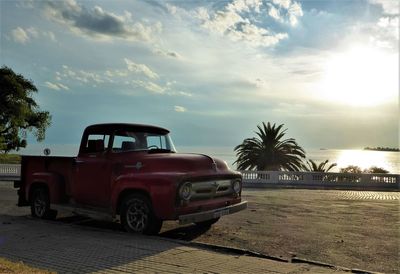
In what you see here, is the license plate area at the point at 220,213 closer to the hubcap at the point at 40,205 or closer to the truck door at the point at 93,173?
the truck door at the point at 93,173

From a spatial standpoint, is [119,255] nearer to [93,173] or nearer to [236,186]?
[93,173]

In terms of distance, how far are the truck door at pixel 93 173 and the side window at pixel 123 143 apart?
206 millimetres

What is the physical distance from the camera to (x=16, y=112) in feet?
121

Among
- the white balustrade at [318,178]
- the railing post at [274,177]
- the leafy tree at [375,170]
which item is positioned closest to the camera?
the white balustrade at [318,178]

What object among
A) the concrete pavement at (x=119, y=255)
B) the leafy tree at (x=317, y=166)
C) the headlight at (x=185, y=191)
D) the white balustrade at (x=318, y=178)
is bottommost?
the concrete pavement at (x=119, y=255)

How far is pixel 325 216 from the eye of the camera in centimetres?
1261

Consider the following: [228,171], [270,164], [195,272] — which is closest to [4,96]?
[270,164]

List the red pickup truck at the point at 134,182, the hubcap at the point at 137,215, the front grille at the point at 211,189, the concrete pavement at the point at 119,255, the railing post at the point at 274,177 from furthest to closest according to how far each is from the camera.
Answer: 1. the railing post at the point at 274,177
2. the hubcap at the point at 137,215
3. the front grille at the point at 211,189
4. the red pickup truck at the point at 134,182
5. the concrete pavement at the point at 119,255

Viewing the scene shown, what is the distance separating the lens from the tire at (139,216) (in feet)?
29.2

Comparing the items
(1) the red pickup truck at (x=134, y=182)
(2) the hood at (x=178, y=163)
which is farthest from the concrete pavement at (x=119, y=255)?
(2) the hood at (x=178, y=163)

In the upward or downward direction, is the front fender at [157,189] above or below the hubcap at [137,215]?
above

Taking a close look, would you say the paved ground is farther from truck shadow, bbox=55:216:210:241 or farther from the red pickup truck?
truck shadow, bbox=55:216:210:241

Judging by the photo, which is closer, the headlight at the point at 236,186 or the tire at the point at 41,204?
the headlight at the point at 236,186

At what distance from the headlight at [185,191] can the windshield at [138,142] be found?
1.75m
